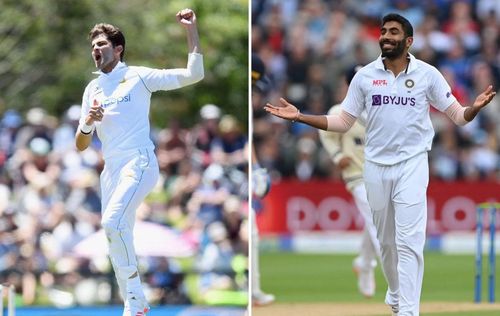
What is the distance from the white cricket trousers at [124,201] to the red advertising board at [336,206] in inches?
552

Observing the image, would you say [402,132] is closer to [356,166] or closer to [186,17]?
[186,17]

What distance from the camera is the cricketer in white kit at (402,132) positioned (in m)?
11.2

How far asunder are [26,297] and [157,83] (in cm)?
668

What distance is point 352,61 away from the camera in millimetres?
27094

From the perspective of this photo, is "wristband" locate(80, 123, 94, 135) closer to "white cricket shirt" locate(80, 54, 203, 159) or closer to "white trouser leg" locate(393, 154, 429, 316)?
"white cricket shirt" locate(80, 54, 203, 159)

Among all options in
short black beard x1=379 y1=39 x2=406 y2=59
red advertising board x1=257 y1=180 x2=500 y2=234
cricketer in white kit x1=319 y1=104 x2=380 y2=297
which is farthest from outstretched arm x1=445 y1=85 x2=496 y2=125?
red advertising board x1=257 y1=180 x2=500 y2=234

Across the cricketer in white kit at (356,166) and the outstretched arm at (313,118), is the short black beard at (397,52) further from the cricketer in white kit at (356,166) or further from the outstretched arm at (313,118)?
the cricketer in white kit at (356,166)

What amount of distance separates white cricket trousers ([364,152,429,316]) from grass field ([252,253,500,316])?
95.8 inches

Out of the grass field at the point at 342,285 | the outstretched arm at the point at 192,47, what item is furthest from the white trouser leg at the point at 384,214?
the grass field at the point at 342,285

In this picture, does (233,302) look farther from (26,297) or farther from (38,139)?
(38,139)

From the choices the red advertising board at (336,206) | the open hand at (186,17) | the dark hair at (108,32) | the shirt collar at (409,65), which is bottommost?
the red advertising board at (336,206)

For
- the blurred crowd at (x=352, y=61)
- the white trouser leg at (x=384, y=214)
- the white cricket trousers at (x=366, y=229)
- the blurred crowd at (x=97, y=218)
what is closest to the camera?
the white trouser leg at (x=384, y=214)

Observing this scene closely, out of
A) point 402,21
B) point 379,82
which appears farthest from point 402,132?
point 402,21

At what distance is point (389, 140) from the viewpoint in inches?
443
